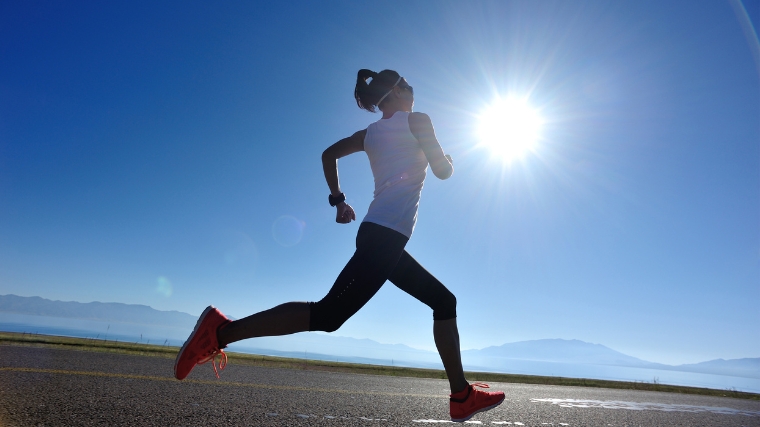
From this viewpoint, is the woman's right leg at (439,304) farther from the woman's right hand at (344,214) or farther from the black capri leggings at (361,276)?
the woman's right hand at (344,214)

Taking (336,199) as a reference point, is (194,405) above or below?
below

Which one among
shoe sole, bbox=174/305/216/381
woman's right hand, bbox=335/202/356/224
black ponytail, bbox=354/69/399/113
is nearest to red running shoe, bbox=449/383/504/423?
Result: woman's right hand, bbox=335/202/356/224

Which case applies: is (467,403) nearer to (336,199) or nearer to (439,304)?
(439,304)

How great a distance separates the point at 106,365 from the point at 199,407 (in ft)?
11.1

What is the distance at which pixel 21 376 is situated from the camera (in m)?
4.16

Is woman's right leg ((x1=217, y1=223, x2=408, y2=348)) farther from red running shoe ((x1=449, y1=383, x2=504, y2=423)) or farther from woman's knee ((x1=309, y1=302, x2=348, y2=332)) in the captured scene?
red running shoe ((x1=449, y1=383, x2=504, y2=423))

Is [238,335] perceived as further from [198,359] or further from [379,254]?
[379,254]

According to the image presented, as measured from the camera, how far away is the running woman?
2344 millimetres

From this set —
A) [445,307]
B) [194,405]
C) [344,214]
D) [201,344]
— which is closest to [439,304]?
[445,307]

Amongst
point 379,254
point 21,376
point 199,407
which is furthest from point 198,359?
point 21,376

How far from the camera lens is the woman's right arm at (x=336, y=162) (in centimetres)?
308

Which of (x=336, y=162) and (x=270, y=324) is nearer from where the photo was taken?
(x=270, y=324)

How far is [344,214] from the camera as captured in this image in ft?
10.2

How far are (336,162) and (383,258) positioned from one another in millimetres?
1009
